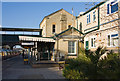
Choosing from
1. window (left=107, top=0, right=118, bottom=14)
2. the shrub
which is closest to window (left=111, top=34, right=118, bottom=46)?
window (left=107, top=0, right=118, bottom=14)

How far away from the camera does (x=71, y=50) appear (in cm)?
1855

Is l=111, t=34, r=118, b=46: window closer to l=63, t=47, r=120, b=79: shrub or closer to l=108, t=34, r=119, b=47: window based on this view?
l=108, t=34, r=119, b=47: window

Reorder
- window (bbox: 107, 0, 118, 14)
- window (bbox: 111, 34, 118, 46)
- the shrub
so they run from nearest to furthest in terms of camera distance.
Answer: the shrub, window (bbox: 111, 34, 118, 46), window (bbox: 107, 0, 118, 14)

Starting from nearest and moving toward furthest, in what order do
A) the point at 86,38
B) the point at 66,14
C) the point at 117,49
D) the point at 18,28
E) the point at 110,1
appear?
the point at 117,49 < the point at 110,1 < the point at 86,38 < the point at 66,14 < the point at 18,28

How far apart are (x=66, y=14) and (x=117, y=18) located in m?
13.7

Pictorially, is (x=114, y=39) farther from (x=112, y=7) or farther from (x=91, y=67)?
(x=91, y=67)

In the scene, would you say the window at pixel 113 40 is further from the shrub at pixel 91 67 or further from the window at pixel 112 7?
the shrub at pixel 91 67

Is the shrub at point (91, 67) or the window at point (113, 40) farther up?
the window at point (113, 40)

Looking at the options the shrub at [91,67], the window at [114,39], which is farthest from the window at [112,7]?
the shrub at [91,67]

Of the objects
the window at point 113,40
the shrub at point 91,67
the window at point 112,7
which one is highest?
the window at point 112,7

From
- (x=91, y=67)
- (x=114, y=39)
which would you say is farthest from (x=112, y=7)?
(x=91, y=67)

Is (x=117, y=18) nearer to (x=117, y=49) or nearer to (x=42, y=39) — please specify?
(x=117, y=49)

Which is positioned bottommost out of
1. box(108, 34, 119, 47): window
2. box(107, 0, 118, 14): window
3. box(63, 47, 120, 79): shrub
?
box(63, 47, 120, 79): shrub

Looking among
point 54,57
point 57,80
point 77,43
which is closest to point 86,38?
point 77,43
